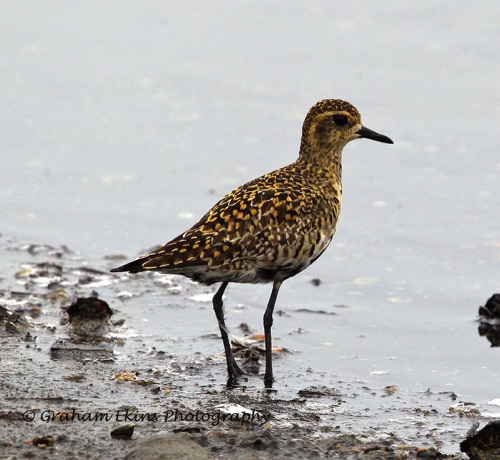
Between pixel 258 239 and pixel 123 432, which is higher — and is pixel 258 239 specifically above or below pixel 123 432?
above

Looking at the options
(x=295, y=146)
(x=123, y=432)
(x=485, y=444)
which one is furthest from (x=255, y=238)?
(x=295, y=146)

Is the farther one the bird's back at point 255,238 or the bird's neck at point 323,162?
the bird's neck at point 323,162

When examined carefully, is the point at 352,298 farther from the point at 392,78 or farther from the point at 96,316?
the point at 392,78

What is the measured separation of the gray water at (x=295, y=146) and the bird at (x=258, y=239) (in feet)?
3.38

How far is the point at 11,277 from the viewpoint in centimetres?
1048

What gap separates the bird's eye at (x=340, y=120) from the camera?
8.99m

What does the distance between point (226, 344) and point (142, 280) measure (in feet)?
8.69

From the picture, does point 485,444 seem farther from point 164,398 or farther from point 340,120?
point 340,120

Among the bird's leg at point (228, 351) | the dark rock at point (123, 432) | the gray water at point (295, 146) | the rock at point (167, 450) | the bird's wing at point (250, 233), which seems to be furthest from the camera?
the gray water at point (295, 146)

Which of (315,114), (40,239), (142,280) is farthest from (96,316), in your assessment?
(40,239)

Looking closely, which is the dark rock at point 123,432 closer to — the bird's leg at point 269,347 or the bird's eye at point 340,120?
the bird's leg at point 269,347

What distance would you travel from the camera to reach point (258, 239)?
26.0 ft

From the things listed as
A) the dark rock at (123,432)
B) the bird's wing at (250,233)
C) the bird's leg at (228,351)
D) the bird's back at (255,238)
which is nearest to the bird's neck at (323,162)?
the bird's back at (255,238)

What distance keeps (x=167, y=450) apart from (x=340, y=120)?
3.94 metres
